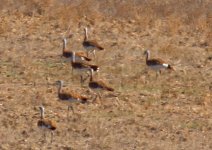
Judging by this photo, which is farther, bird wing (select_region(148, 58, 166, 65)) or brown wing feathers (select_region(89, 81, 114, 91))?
bird wing (select_region(148, 58, 166, 65))

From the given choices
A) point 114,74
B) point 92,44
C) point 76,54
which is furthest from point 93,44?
point 114,74

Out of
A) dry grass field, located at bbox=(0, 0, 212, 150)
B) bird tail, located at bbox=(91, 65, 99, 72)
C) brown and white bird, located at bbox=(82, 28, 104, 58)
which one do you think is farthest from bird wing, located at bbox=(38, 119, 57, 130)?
brown and white bird, located at bbox=(82, 28, 104, 58)

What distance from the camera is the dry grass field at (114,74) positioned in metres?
14.5

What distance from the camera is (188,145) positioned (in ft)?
46.6

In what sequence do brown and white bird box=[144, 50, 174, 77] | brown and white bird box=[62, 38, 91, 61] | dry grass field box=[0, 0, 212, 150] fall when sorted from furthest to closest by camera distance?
brown and white bird box=[62, 38, 91, 61] < brown and white bird box=[144, 50, 174, 77] < dry grass field box=[0, 0, 212, 150]

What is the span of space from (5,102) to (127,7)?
25.9ft

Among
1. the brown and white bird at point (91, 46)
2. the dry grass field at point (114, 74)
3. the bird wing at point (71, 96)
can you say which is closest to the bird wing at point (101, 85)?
the dry grass field at point (114, 74)

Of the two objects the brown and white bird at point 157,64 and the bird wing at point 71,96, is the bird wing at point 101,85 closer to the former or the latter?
the bird wing at point 71,96

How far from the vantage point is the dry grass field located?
14.5m

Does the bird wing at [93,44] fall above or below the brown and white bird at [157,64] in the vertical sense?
above

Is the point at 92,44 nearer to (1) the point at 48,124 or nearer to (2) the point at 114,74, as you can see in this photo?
(2) the point at 114,74

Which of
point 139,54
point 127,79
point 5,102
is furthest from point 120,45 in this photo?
point 5,102

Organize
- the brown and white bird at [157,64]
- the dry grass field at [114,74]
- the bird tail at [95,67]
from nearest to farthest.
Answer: the dry grass field at [114,74], the bird tail at [95,67], the brown and white bird at [157,64]

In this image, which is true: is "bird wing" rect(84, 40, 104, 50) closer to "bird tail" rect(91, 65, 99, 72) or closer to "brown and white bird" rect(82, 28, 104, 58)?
"brown and white bird" rect(82, 28, 104, 58)
